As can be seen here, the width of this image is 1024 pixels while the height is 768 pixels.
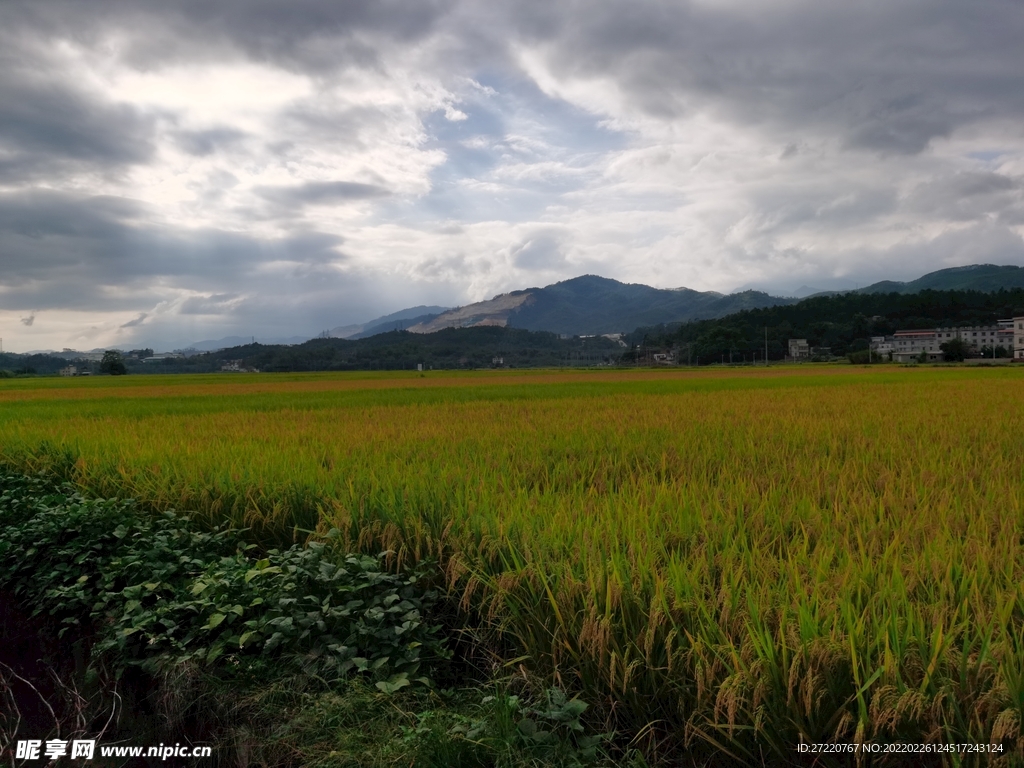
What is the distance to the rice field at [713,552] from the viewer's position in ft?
5.59

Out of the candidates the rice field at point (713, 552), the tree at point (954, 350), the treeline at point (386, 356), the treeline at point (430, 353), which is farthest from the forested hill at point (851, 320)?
the rice field at point (713, 552)

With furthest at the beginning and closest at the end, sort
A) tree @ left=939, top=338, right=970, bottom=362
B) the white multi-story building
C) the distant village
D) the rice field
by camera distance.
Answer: the white multi-story building < the distant village < tree @ left=939, top=338, right=970, bottom=362 < the rice field

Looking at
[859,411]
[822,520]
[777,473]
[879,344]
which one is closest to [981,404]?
[859,411]

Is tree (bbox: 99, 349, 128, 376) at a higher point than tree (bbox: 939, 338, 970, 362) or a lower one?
higher

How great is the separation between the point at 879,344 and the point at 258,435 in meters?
84.4

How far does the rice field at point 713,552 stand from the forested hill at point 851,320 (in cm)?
7626

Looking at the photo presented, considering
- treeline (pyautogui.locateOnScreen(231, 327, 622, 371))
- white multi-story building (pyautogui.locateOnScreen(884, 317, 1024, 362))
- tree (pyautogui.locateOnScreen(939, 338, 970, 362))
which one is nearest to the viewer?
tree (pyautogui.locateOnScreen(939, 338, 970, 362))

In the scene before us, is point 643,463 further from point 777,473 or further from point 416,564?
point 416,564

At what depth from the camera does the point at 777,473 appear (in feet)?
14.7

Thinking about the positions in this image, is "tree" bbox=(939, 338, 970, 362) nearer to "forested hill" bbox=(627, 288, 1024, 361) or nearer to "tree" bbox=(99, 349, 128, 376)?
"forested hill" bbox=(627, 288, 1024, 361)

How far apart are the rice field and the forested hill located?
76264mm

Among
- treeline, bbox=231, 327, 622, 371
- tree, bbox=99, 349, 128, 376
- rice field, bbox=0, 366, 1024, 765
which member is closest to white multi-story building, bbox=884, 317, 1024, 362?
treeline, bbox=231, 327, 622, 371

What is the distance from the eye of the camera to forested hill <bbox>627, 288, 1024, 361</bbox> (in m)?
77.7

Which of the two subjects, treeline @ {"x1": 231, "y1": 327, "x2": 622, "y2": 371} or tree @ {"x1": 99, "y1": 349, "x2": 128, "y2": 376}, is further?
treeline @ {"x1": 231, "y1": 327, "x2": 622, "y2": 371}
